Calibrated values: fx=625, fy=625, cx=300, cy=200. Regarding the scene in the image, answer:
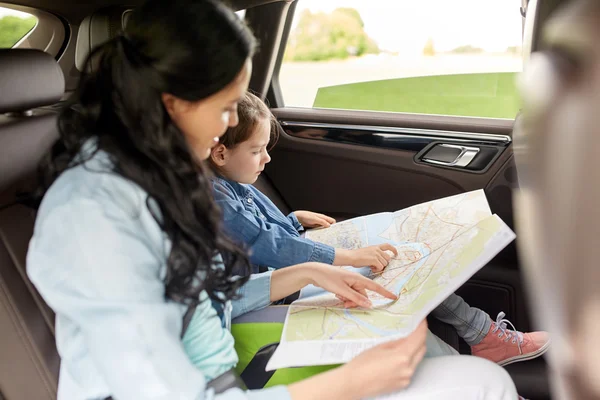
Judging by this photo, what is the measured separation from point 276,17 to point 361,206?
0.84 m

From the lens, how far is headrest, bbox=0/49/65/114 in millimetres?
1242

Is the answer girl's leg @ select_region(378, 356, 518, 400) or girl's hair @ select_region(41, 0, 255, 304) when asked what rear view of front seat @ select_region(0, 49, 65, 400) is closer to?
girl's hair @ select_region(41, 0, 255, 304)

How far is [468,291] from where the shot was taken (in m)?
2.08

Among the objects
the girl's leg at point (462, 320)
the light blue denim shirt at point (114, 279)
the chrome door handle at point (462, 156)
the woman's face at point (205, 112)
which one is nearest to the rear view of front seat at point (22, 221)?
the light blue denim shirt at point (114, 279)

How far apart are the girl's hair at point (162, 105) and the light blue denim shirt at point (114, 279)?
3 centimetres

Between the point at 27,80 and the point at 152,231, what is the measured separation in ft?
1.94

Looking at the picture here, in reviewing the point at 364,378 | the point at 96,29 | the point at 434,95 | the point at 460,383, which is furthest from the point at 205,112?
the point at 434,95

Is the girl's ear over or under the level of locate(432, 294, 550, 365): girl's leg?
over

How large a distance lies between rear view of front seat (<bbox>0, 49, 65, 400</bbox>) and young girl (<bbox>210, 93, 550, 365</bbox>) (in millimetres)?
469

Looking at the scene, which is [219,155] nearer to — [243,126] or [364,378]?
[243,126]

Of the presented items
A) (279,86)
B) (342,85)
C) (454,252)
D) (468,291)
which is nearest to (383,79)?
(342,85)

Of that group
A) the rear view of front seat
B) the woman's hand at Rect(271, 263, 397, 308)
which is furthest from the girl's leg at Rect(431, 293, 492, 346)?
the rear view of front seat

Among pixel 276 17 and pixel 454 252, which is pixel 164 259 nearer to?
pixel 454 252

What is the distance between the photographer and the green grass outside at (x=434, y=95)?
2.46m
